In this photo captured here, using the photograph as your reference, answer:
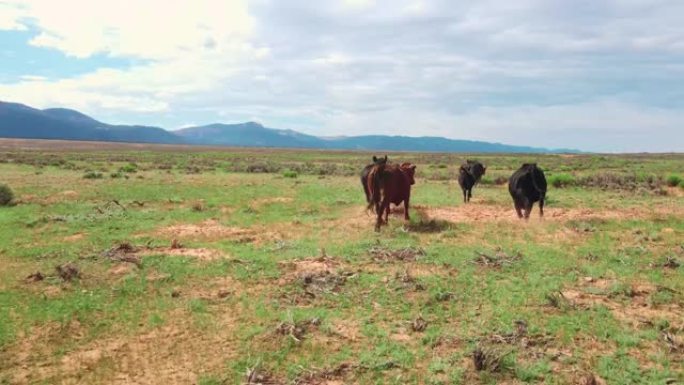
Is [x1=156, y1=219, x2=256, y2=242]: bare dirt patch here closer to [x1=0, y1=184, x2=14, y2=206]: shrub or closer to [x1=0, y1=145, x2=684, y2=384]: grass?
[x1=0, y1=145, x2=684, y2=384]: grass

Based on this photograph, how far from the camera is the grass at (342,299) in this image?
7.13 meters

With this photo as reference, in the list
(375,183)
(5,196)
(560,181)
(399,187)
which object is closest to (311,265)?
(375,183)

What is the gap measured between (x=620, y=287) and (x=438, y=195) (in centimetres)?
1559

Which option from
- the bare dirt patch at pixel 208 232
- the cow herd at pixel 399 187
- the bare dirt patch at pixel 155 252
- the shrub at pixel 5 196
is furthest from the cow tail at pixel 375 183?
the shrub at pixel 5 196

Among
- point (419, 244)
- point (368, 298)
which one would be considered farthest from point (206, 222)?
point (368, 298)

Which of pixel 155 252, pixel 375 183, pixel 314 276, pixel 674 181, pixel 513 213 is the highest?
pixel 375 183

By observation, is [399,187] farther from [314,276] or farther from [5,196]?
[5,196]

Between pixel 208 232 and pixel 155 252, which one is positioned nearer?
pixel 155 252

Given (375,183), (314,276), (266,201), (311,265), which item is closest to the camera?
(314,276)

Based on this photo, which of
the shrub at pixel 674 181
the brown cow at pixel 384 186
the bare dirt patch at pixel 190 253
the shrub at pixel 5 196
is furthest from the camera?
the shrub at pixel 674 181

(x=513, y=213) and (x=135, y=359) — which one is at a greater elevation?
(x=513, y=213)

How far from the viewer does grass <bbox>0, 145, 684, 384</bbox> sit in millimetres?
7133

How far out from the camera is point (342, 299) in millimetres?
9555

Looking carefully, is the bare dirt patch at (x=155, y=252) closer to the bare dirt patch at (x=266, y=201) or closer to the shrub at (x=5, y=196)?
the bare dirt patch at (x=266, y=201)
